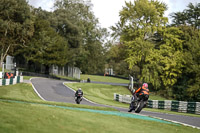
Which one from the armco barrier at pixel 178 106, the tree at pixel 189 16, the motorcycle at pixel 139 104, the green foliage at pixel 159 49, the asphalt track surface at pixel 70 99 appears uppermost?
the tree at pixel 189 16

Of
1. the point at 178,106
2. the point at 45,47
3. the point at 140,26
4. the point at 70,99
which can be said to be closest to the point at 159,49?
the point at 140,26

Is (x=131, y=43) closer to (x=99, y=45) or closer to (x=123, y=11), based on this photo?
(x=123, y=11)

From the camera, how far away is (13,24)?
53.9 m

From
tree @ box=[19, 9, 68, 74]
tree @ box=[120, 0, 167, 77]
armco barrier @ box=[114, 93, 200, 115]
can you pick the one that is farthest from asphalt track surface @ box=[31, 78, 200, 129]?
tree @ box=[19, 9, 68, 74]

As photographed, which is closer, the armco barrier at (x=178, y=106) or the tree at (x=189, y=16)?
the armco barrier at (x=178, y=106)

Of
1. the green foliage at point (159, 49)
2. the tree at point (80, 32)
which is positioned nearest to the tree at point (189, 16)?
the green foliage at point (159, 49)

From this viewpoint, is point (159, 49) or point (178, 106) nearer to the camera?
point (178, 106)

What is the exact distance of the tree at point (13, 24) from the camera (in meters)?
53.1

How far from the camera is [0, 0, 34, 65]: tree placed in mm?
53125

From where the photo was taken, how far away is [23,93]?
101ft

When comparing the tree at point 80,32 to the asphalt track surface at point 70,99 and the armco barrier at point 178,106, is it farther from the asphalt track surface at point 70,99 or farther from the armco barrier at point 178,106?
the armco barrier at point 178,106

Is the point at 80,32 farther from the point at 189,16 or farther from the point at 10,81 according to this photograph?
the point at 10,81

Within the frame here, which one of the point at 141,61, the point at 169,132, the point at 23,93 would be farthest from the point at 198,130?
the point at 141,61

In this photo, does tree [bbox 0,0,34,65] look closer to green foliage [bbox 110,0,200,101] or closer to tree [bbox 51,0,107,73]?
tree [bbox 51,0,107,73]
